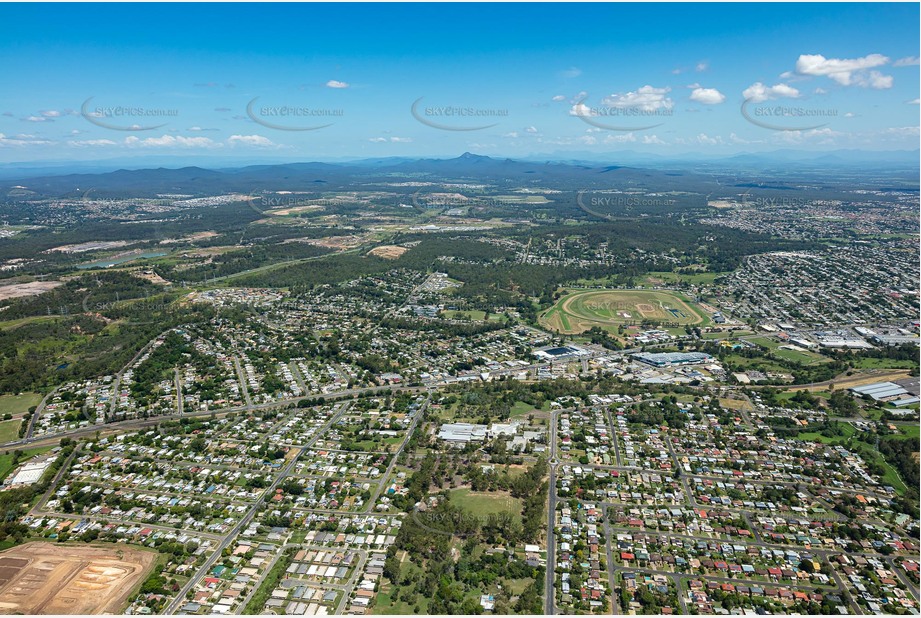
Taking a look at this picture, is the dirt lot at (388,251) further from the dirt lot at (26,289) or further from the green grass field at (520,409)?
the green grass field at (520,409)

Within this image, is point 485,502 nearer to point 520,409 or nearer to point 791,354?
point 520,409

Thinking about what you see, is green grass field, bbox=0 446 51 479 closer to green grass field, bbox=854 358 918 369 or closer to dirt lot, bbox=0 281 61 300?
dirt lot, bbox=0 281 61 300

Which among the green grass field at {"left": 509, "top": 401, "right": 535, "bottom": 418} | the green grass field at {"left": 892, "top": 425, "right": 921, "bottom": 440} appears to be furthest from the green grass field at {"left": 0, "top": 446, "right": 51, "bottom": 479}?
the green grass field at {"left": 892, "top": 425, "right": 921, "bottom": 440}

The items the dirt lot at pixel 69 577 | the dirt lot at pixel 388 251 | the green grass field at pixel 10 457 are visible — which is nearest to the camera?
the dirt lot at pixel 69 577

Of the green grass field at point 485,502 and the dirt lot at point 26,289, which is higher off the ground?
the dirt lot at point 26,289

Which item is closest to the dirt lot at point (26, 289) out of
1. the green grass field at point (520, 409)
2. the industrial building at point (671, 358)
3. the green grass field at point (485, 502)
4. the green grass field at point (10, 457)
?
the green grass field at point (10, 457)

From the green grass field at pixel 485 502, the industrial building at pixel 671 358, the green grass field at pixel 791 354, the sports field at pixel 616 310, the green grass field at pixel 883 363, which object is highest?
the sports field at pixel 616 310
